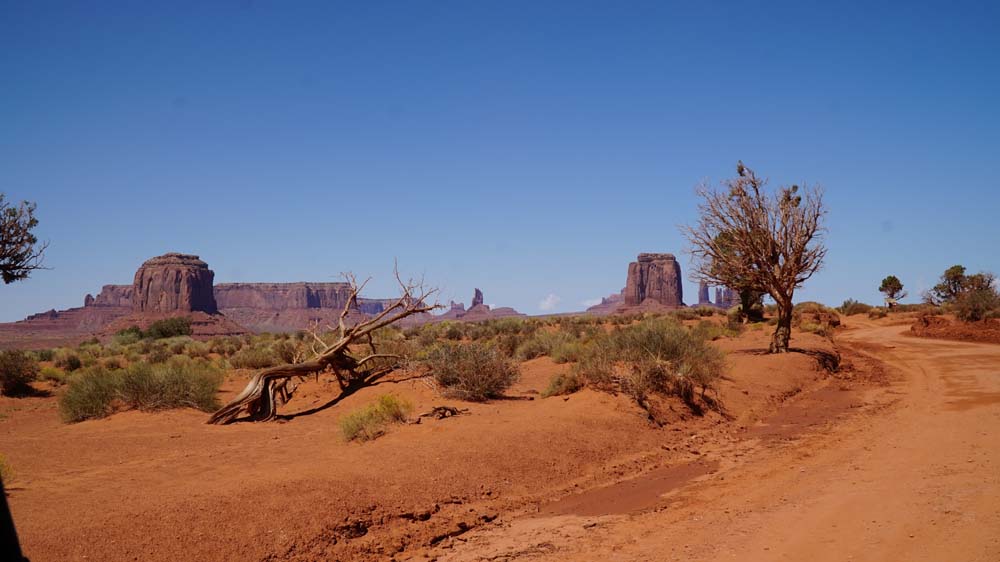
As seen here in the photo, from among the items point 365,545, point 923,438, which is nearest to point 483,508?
point 365,545

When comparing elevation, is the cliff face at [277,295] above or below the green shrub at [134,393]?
above

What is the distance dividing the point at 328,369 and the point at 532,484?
1072cm

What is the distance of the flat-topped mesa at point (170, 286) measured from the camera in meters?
116

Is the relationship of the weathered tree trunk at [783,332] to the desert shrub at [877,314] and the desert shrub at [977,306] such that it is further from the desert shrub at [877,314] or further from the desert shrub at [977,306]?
the desert shrub at [877,314]

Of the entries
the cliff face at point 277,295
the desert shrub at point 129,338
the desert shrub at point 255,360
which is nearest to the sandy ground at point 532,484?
the desert shrub at point 255,360

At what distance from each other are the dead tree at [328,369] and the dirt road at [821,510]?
8.43 m

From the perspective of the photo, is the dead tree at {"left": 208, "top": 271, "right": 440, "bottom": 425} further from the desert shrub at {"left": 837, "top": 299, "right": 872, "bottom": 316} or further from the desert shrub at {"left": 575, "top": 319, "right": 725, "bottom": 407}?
the desert shrub at {"left": 837, "top": 299, "right": 872, "bottom": 316}

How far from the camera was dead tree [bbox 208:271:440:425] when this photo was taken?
14.4 metres

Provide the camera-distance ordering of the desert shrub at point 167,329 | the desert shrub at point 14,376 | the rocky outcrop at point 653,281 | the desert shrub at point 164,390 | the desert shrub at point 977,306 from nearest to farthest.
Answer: the desert shrub at point 164,390 → the desert shrub at point 14,376 → the desert shrub at point 977,306 → the desert shrub at point 167,329 → the rocky outcrop at point 653,281

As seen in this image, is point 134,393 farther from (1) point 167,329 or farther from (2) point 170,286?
(2) point 170,286

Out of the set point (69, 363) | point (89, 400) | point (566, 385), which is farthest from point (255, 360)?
point (566, 385)

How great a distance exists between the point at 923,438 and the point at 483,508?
23.2ft

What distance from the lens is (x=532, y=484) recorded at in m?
9.36

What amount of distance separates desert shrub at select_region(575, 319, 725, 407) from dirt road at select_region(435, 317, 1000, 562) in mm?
2450
